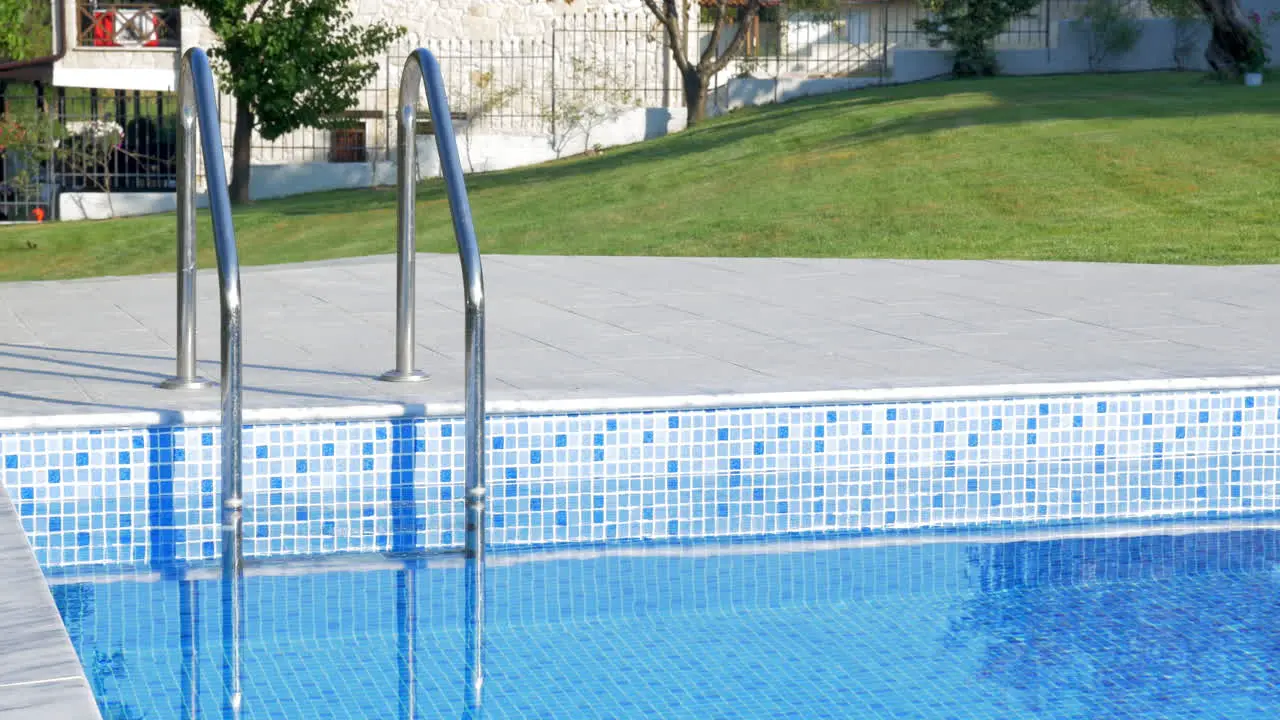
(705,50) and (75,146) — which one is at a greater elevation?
(705,50)

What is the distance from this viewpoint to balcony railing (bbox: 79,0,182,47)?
25797mm

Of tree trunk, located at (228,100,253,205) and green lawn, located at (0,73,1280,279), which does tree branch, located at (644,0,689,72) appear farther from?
tree trunk, located at (228,100,253,205)

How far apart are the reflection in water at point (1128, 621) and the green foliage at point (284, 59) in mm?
16636

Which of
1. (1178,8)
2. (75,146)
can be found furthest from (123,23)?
(1178,8)

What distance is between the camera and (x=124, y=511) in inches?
176

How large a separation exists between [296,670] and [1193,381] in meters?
3.18

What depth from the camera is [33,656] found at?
2385 mm

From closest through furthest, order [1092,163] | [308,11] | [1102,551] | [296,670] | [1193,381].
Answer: [296,670] → [1102,551] → [1193,381] → [1092,163] → [308,11]

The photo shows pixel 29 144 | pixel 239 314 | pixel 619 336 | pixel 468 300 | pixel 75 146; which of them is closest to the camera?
pixel 239 314

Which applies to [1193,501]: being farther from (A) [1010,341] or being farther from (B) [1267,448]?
(A) [1010,341]

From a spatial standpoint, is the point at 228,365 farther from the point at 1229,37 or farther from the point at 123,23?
the point at 123,23

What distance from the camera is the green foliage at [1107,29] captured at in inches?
938

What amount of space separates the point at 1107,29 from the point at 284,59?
12.5m

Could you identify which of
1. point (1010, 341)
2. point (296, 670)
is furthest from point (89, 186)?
point (296, 670)
